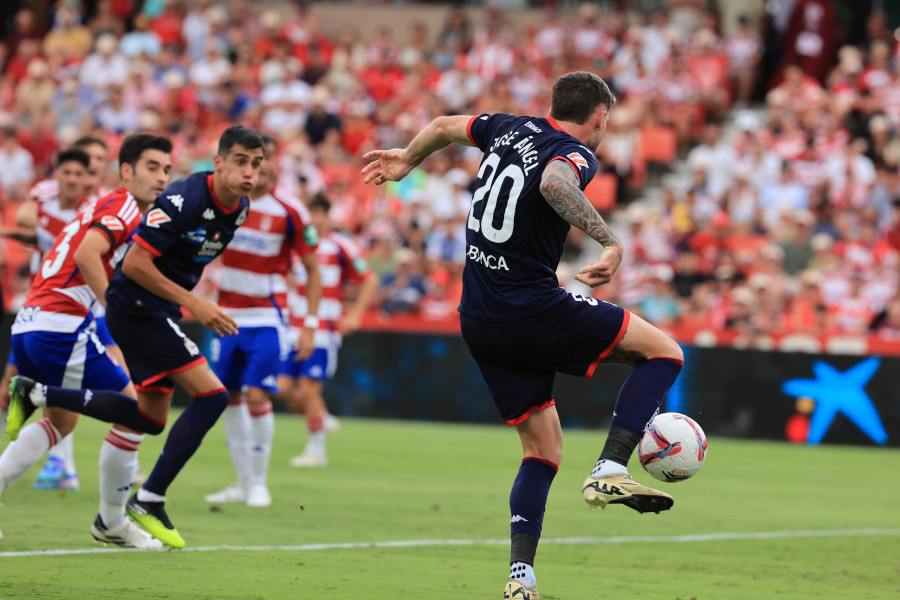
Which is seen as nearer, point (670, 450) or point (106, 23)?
point (670, 450)

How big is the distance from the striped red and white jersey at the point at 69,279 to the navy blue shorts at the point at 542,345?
262cm

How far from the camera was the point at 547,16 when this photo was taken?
82.2 feet

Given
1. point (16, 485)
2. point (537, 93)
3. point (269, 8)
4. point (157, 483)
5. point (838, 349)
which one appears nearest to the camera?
point (157, 483)

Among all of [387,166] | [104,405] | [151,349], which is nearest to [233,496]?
[104,405]

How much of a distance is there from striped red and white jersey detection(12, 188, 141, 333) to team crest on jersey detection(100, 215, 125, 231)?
45 mm

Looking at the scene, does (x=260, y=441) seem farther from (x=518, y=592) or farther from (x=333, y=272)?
(x=518, y=592)

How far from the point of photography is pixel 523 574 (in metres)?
6.04

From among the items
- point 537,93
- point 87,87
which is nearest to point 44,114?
point 87,87

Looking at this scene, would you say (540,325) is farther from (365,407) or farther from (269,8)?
(269,8)

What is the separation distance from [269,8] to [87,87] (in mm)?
4391

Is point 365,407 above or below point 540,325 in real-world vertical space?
below

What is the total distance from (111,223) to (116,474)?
148cm

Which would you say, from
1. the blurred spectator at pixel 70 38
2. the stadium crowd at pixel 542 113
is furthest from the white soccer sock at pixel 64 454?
the blurred spectator at pixel 70 38

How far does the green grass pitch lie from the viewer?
686 cm
